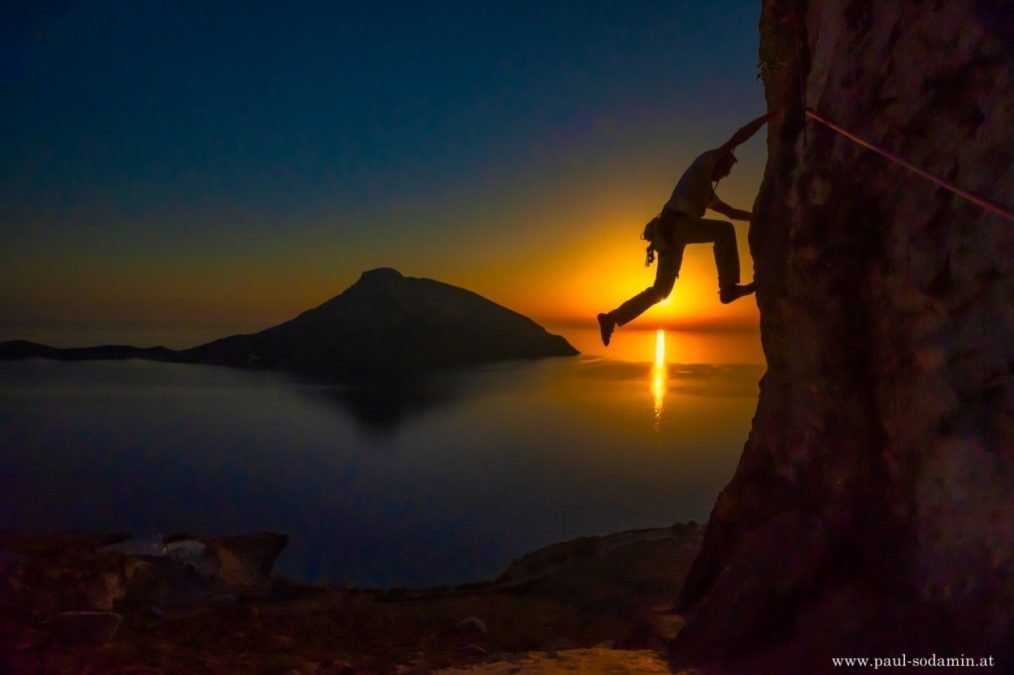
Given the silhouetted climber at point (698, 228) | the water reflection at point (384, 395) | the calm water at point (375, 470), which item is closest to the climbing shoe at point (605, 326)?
the silhouetted climber at point (698, 228)

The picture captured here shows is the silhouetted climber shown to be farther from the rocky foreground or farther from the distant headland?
the distant headland

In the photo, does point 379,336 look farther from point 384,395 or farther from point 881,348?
point 881,348

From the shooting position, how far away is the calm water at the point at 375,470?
71.5 ft

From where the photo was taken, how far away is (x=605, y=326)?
7.45m

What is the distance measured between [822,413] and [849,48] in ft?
9.97

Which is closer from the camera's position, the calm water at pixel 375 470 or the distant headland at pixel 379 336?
the calm water at pixel 375 470

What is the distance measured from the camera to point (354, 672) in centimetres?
688

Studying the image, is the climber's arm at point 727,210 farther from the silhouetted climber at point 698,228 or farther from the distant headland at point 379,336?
the distant headland at point 379,336

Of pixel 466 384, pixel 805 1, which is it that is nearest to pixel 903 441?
pixel 805 1

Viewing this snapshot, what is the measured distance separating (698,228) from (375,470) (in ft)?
105

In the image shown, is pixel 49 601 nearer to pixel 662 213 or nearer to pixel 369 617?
pixel 369 617

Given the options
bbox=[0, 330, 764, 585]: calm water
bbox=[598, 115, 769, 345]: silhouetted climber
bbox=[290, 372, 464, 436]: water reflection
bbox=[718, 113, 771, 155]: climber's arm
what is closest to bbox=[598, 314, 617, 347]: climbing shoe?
bbox=[598, 115, 769, 345]: silhouetted climber

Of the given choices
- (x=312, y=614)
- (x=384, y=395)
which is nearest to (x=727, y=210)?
(x=312, y=614)

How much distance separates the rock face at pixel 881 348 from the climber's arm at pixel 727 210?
0.38 m
